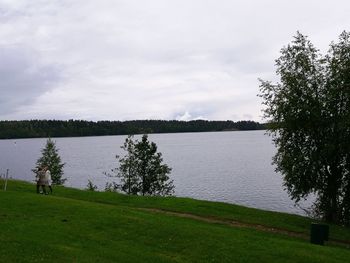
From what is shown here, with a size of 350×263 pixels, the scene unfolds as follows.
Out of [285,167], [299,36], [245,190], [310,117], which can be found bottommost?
[245,190]

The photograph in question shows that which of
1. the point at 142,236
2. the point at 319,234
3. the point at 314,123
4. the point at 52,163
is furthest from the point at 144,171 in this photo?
the point at 142,236

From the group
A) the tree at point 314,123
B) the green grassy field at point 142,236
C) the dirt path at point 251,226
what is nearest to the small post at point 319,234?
the green grassy field at point 142,236

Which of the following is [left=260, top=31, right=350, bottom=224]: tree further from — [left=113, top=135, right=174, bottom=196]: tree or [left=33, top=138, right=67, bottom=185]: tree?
[left=33, top=138, right=67, bottom=185]: tree

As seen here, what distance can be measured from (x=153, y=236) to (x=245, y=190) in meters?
61.2

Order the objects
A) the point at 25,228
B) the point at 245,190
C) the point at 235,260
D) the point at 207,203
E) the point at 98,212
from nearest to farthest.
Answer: the point at 235,260 → the point at 25,228 → the point at 98,212 → the point at 207,203 → the point at 245,190

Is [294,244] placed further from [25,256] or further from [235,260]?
[25,256]

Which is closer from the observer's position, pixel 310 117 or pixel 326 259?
pixel 326 259

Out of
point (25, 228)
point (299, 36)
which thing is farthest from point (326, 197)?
point (25, 228)

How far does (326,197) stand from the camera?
1412 inches

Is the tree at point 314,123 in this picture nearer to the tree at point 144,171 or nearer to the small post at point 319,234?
the small post at point 319,234

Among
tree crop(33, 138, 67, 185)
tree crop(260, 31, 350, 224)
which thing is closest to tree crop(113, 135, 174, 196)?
tree crop(33, 138, 67, 185)

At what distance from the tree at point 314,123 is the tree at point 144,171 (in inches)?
1525

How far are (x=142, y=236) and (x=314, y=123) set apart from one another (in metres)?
17.0

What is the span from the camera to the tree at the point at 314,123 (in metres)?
33.6
